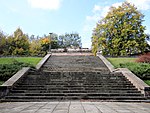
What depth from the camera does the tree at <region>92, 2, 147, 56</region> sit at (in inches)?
1217

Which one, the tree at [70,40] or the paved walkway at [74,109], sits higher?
the tree at [70,40]

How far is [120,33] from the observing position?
1243 inches

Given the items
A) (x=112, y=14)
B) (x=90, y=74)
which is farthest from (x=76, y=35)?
(x=90, y=74)

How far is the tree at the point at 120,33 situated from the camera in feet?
101

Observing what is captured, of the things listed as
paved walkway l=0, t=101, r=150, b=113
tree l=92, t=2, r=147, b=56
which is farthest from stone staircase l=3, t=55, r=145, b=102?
tree l=92, t=2, r=147, b=56

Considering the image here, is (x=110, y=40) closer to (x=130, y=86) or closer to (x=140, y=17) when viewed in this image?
(x=140, y=17)

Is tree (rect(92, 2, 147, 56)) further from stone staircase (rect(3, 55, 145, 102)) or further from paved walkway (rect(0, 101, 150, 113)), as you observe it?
paved walkway (rect(0, 101, 150, 113))

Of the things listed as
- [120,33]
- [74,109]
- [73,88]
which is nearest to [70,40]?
[120,33]

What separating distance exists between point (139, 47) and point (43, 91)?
20842 millimetres

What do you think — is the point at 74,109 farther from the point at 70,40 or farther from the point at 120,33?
the point at 70,40

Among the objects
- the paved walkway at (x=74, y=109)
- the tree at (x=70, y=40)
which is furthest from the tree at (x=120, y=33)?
the tree at (x=70, y=40)

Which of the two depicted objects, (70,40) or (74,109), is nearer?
(74,109)

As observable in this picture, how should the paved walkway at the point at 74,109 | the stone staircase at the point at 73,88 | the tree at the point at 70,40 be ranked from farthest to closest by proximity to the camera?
1. the tree at the point at 70,40
2. the stone staircase at the point at 73,88
3. the paved walkway at the point at 74,109

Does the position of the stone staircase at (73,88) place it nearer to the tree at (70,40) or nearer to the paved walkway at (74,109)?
the paved walkway at (74,109)
